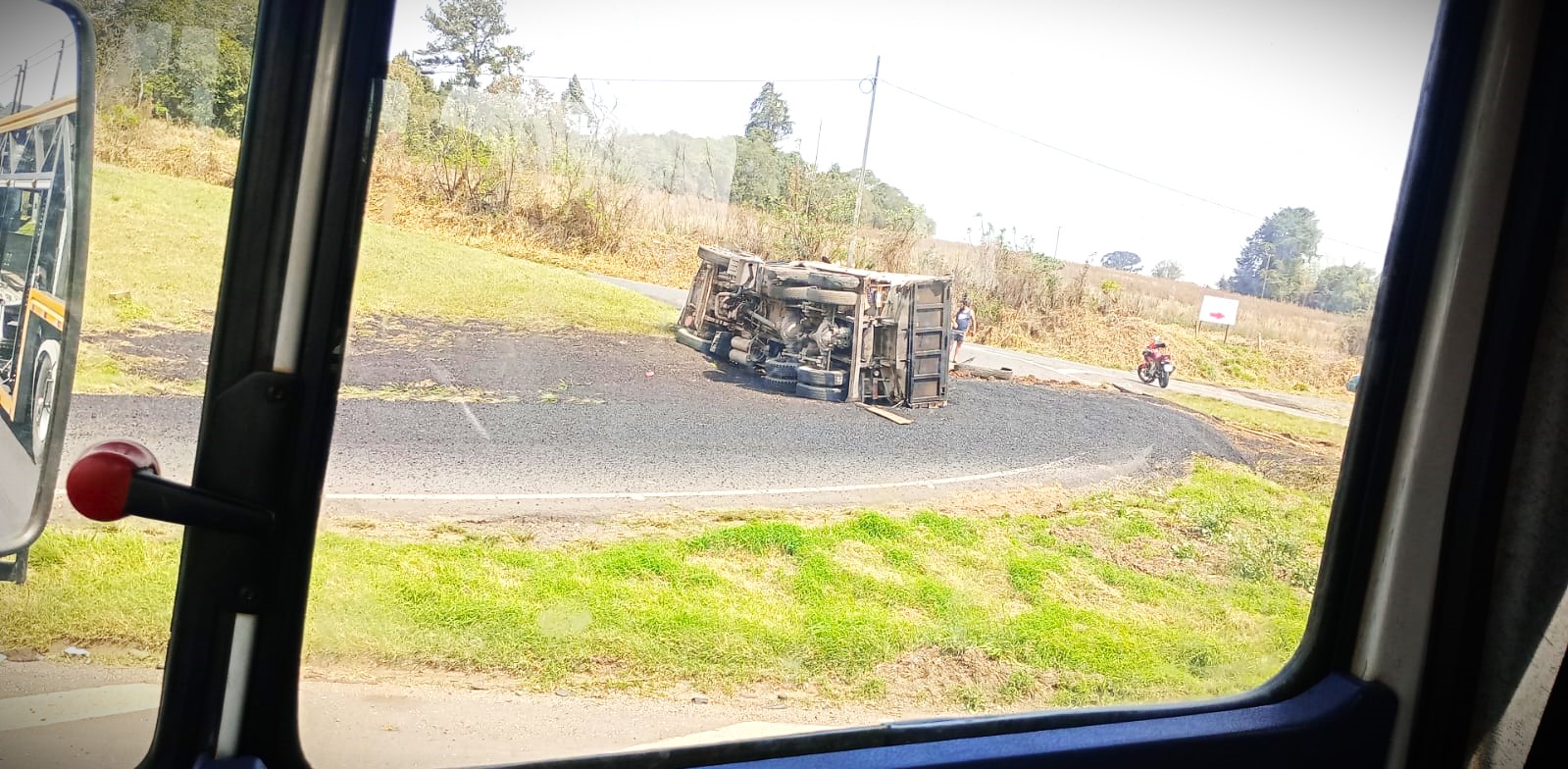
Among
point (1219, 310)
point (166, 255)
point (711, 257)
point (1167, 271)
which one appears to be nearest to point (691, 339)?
point (711, 257)

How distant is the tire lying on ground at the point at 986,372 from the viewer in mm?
1659

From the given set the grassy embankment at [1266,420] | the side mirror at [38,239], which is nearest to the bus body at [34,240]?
the side mirror at [38,239]

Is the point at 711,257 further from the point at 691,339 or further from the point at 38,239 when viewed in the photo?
the point at 38,239

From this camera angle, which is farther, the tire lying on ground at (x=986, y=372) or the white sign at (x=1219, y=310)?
the white sign at (x=1219, y=310)

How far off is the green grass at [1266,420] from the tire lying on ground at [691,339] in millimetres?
932

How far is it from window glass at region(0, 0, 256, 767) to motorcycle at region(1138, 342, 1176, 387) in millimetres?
1467

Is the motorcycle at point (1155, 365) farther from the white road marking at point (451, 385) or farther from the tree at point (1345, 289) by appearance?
the white road marking at point (451, 385)

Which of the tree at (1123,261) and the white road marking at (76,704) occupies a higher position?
the tree at (1123,261)

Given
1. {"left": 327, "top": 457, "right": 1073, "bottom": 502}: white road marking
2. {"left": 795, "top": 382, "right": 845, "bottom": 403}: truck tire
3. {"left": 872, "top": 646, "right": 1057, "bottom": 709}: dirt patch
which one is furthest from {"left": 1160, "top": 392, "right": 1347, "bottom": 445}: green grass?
{"left": 795, "top": 382, "right": 845, "bottom": 403}: truck tire

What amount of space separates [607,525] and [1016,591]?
0.69 m

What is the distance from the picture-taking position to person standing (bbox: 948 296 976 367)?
1628 millimetres

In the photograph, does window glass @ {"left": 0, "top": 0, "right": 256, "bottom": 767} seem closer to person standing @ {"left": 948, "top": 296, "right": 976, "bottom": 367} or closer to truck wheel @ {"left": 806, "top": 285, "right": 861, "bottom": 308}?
truck wheel @ {"left": 806, "top": 285, "right": 861, "bottom": 308}

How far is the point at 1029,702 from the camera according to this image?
5.39ft

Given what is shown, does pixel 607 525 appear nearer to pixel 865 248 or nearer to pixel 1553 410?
pixel 865 248
